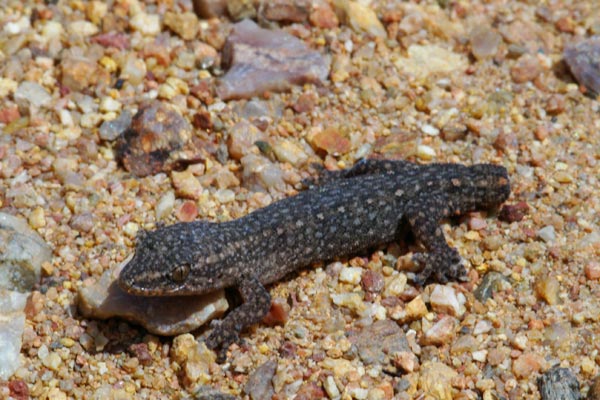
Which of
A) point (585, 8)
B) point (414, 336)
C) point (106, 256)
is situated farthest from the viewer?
point (585, 8)

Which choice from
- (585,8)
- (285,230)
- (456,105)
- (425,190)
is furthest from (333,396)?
(585,8)

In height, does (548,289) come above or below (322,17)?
below

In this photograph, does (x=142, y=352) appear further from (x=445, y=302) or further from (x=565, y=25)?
(x=565, y=25)

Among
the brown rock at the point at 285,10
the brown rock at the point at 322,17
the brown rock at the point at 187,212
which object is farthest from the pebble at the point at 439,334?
the brown rock at the point at 285,10

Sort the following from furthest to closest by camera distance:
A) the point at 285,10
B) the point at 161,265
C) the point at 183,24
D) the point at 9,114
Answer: the point at 285,10, the point at 183,24, the point at 9,114, the point at 161,265

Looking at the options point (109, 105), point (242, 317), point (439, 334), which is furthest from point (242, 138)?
point (439, 334)

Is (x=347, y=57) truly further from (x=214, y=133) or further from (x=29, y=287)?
(x=29, y=287)

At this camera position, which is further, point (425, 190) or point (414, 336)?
point (425, 190)

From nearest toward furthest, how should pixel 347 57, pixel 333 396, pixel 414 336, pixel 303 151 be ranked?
pixel 333 396
pixel 414 336
pixel 303 151
pixel 347 57
